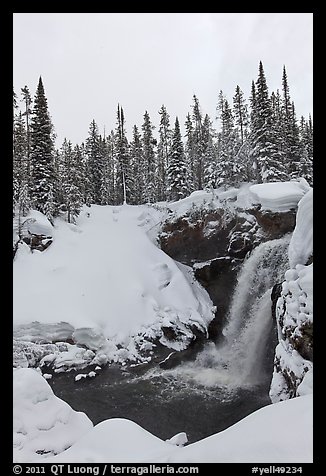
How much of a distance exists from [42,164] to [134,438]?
21.9 m

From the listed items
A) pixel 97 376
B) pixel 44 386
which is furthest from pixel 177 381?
pixel 44 386

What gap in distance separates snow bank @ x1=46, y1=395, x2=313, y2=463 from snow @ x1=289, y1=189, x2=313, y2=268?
3433mm

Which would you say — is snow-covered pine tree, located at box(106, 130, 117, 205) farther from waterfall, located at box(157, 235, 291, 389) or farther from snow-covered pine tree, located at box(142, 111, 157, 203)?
waterfall, located at box(157, 235, 291, 389)

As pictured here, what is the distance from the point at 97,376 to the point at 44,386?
710 centimetres

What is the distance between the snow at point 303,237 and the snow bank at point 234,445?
3.43 metres

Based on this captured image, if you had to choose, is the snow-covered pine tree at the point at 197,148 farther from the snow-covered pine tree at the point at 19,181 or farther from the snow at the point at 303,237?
the snow at the point at 303,237

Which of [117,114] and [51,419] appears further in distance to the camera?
[117,114]

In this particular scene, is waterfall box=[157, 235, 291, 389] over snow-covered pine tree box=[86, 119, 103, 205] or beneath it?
beneath

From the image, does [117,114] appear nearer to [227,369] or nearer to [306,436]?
[227,369]

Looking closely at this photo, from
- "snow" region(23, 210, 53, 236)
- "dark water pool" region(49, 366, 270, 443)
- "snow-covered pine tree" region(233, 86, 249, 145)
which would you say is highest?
"snow-covered pine tree" region(233, 86, 249, 145)

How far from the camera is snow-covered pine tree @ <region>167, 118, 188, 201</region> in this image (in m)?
28.2

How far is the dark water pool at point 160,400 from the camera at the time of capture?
9664 millimetres

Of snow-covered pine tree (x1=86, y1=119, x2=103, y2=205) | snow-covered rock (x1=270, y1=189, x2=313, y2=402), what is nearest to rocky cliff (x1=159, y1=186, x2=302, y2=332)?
snow-covered rock (x1=270, y1=189, x2=313, y2=402)

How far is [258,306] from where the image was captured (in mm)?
13930
